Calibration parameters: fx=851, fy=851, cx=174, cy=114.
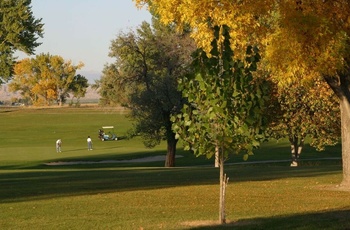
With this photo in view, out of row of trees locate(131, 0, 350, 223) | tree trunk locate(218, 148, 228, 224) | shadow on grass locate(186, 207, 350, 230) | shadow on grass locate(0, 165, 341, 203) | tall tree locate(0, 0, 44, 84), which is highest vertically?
tall tree locate(0, 0, 44, 84)

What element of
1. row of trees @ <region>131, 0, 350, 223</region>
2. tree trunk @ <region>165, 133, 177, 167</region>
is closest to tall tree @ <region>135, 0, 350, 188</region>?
row of trees @ <region>131, 0, 350, 223</region>

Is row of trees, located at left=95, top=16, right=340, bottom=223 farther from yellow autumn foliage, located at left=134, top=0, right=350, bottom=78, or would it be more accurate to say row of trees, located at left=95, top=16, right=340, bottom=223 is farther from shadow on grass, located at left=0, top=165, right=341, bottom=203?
shadow on grass, located at left=0, top=165, right=341, bottom=203

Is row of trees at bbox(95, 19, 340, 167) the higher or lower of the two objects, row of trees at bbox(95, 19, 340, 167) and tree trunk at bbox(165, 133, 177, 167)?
the higher

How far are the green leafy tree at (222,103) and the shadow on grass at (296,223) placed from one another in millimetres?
582

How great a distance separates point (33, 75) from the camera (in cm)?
19462

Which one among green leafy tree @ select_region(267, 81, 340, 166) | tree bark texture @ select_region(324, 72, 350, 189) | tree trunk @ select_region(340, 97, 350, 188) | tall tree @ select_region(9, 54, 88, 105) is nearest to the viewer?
tree bark texture @ select_region(324, 72, 350, 189)

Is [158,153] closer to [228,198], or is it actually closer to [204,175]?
[204,175]

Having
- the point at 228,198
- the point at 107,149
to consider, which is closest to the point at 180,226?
the point at 228,198

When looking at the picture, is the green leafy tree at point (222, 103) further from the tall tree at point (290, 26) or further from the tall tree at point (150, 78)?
the tall tree at point (150, 78)

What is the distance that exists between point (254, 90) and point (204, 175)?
16.5 m

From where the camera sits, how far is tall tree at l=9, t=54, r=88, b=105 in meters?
185

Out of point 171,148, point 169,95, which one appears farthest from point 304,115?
point 171,148

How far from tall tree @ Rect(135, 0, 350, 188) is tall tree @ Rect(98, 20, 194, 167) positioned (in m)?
27.0

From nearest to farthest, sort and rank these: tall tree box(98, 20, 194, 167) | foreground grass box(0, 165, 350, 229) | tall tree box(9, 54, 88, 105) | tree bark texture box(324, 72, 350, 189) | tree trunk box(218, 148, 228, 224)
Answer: tree trunk box(218, 148, 228, 224), foreground grass box(0, 165, 350, 229), tree bark texture box(324, 72, 350, 189), tall tree box(98, 20, 194, 167), tall tree box(9, 54, 88, 105)
